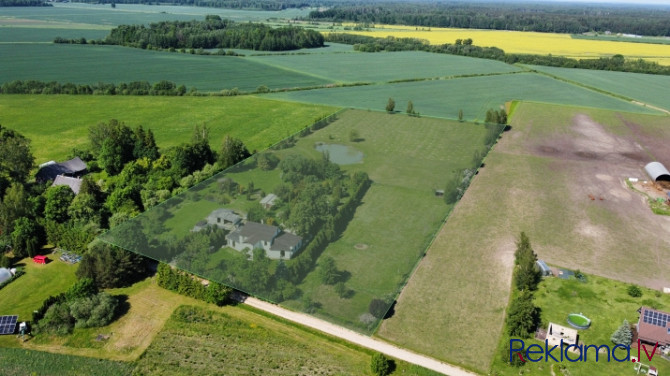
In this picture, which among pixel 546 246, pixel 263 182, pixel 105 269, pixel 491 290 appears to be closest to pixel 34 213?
pixel 105 269

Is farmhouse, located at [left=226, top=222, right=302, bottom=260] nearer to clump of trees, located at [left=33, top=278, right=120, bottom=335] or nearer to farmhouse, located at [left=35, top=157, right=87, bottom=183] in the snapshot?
clump of trees, located at [left=33, top=278, right=120, bottom=335]

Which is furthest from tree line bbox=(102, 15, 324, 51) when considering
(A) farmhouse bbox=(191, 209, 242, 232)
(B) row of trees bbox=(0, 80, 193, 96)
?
(A) farmhouse bbox=(191, 209, 242, 232)

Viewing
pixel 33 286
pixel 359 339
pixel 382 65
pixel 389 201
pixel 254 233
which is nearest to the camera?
pixel 359 339

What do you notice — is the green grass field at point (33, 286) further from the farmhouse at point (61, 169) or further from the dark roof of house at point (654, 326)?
the dark roof of house at point (654, 326)

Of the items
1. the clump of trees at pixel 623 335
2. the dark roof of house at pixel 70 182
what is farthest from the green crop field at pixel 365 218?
the clump of trees at pixel 623 335

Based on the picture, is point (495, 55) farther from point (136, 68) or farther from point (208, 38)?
point (136, 68)

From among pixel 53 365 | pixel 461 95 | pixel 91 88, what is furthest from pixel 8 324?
pixel 461 95
